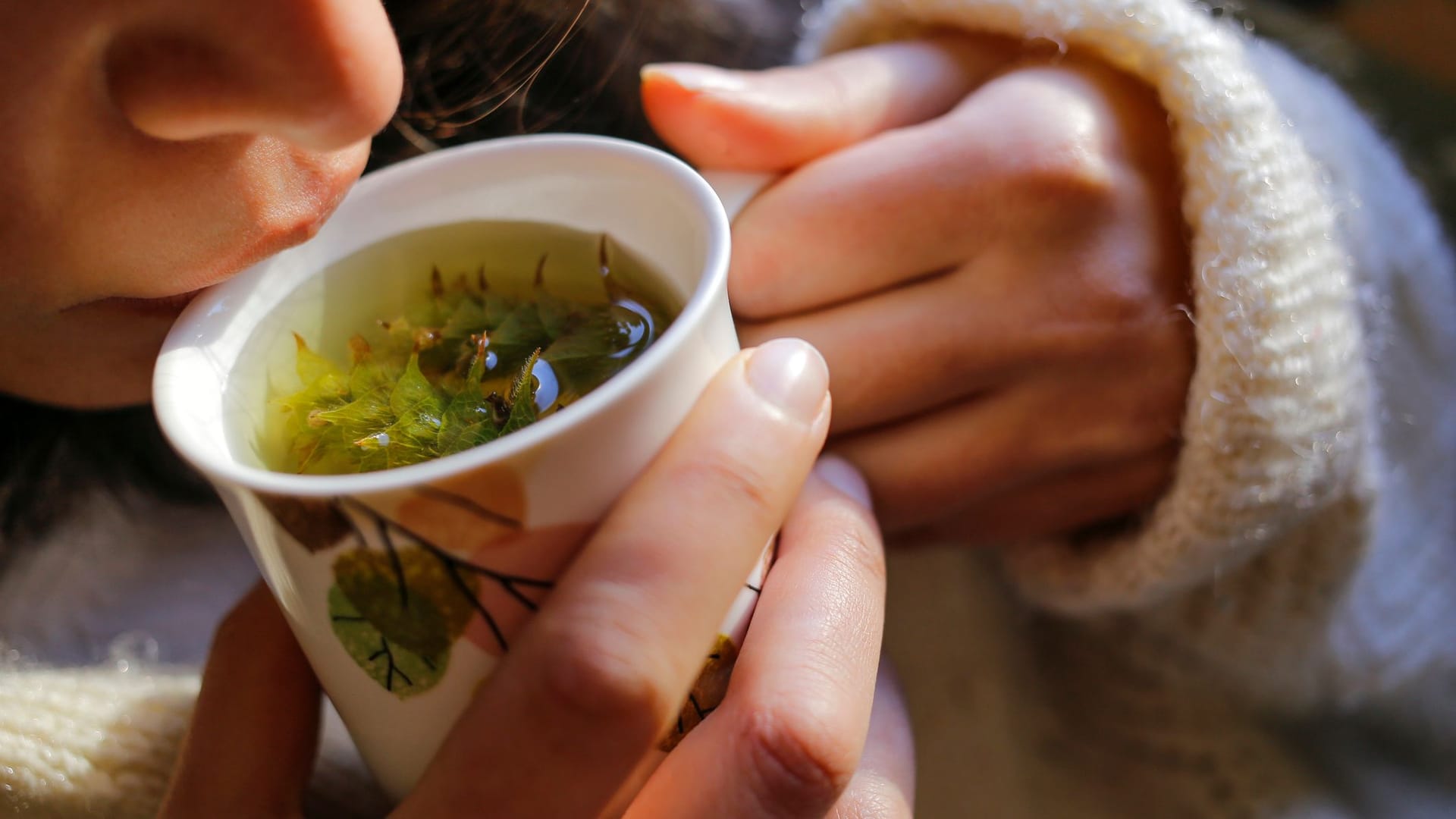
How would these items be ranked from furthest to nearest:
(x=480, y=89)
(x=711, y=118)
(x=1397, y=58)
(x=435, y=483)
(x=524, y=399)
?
(x=1397, y=58)
(x=480, y=89)
(x=711, y=118)
(x=524, y=399)
(x=435, y=483)

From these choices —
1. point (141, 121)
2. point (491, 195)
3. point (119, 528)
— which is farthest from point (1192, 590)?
point (119, 528)

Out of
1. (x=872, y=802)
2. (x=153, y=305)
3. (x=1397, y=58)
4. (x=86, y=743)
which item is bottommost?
(x=86, y=743)

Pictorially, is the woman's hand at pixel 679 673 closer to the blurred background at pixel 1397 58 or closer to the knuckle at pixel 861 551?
the knuckle at pixel 861 551

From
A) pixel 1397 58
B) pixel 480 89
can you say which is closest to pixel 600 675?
pixel 480 89

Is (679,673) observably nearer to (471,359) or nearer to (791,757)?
(791,757)

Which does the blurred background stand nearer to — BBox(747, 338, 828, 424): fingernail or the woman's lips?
BBox(747, 338, 828, 424): fingernail

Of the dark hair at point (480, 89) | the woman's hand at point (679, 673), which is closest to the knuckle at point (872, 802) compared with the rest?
the woman's hand at point (679, 673)
